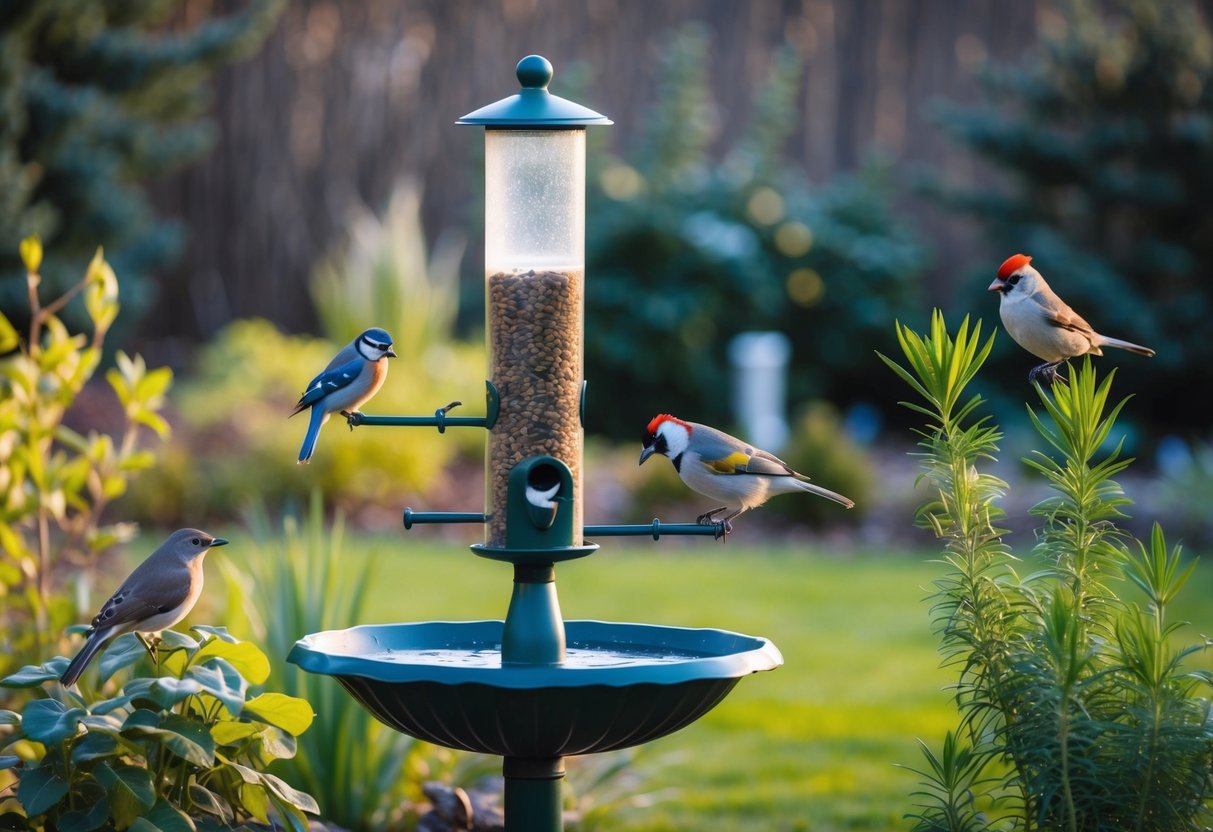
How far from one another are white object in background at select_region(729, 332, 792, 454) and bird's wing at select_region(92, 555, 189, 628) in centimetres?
780

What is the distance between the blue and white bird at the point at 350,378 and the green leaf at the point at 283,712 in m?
0.86

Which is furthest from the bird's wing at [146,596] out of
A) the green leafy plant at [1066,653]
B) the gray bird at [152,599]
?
the green leafy plant at [1066,653]

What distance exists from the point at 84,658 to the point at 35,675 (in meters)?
0.22

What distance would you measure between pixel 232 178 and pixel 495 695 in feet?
35.1

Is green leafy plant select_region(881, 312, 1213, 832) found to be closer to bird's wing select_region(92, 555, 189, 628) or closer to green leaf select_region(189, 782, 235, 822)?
green leaf select_region(189, 782, 235, 822)

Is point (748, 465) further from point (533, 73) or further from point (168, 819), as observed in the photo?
point (168, 819)

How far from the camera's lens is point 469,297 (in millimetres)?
12734

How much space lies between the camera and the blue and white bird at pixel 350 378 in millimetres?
Result: 3838

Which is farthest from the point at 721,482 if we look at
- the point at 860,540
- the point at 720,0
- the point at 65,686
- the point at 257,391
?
the point at 720,0

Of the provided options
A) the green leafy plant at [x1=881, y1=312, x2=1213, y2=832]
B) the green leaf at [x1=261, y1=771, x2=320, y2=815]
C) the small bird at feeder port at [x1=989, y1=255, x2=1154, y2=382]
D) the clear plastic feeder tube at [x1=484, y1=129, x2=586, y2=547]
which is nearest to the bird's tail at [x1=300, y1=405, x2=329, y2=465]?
the clear plastic feeder tube at [x1=484, y1=129, x2=586, y2=547]

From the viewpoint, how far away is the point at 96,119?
988 cm

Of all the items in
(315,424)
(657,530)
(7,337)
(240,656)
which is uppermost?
(7,337)

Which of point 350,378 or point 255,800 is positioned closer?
point 255,800

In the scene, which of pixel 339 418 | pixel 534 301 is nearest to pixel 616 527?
pixel 534 301
